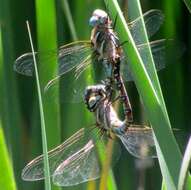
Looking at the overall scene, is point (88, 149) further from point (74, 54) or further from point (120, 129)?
point (74, 54)

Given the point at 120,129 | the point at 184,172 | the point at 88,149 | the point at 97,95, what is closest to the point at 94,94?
the point at 97,95

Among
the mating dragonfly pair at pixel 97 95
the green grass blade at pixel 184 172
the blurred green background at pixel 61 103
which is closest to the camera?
the green grass blade at pixel 184 172

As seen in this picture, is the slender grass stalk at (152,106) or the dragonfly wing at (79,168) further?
the dragonfly wing at (79,168)

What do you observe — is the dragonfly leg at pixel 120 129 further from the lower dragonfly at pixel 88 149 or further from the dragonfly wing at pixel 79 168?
the dragonfly wing at pixel 79 168

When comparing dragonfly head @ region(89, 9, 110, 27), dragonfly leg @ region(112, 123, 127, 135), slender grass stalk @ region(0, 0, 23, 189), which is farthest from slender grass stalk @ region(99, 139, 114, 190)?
slender grass stalk @ region(0, 0, 23, 189)

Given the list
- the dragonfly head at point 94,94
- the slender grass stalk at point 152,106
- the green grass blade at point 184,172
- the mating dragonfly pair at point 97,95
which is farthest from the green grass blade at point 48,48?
the green grass blade at point 184,172

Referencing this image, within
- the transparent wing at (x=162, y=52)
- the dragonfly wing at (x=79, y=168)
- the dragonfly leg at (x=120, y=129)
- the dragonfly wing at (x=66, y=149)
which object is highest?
the transparent wing at (x=162, y=52)
